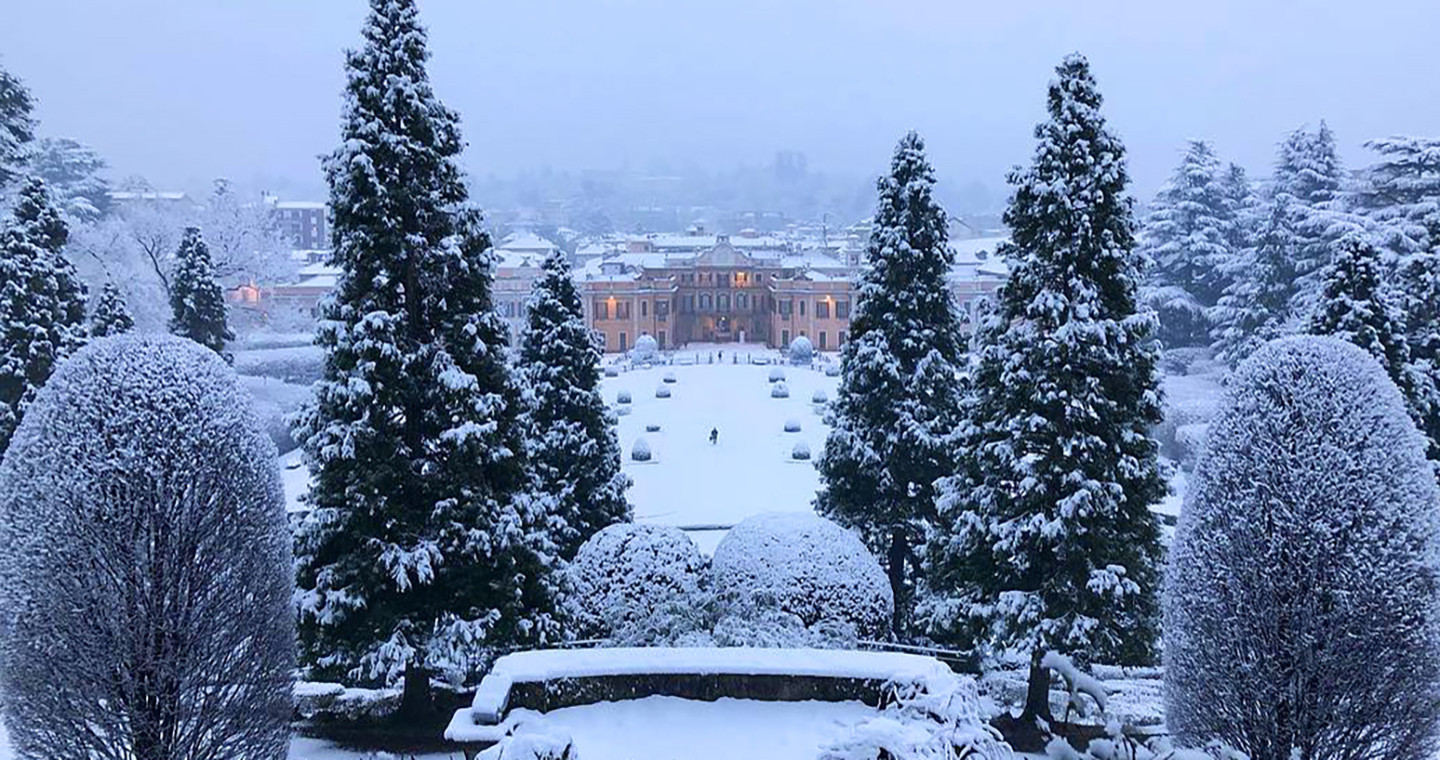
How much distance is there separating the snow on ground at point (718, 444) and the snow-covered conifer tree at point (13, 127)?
17602 mm

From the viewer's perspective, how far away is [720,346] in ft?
274

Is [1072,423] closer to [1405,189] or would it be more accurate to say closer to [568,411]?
[568,411]

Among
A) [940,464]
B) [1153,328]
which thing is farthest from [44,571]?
[940,464]

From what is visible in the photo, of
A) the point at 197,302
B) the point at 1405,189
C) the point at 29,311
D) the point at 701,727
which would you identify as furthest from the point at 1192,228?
the point at 29,311

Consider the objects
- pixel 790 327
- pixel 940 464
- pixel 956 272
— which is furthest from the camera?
pixel 790 327

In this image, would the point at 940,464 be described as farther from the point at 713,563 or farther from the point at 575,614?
the point at 575,614

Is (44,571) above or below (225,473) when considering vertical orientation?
below

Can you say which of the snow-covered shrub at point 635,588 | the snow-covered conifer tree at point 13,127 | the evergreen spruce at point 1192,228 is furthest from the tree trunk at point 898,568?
the evergreen spruce at point 1192,228

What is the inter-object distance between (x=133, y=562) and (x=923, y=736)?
20.0 feet

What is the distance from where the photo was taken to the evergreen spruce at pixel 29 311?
51.7ft

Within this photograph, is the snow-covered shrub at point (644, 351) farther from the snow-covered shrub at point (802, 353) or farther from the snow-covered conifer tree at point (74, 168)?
the snow-covered conifer tree at point (74, 168)

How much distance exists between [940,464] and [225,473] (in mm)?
11508

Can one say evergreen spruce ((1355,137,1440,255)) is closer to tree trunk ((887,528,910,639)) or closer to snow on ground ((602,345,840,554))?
tree trunk ((887,528,910,639))

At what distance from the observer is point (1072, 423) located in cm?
1173
